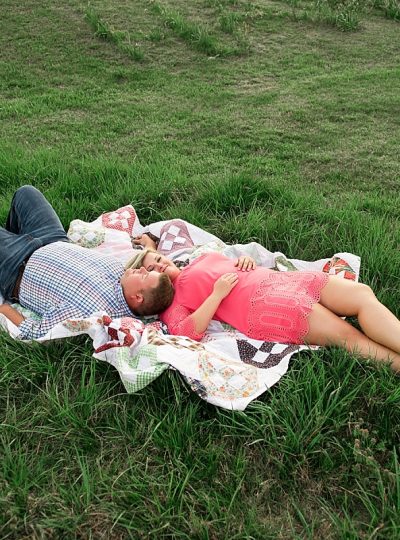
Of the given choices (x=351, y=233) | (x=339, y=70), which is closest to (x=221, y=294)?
(x=351, y=233)

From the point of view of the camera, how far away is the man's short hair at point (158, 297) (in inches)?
120

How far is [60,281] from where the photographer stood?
3217mm

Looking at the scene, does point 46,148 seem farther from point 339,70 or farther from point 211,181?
point 339,70

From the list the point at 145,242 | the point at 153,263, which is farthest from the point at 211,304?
the point at 145,242

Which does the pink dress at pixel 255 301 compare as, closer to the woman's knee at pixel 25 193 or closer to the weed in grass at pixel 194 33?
the woman's knee at pixel 25 193

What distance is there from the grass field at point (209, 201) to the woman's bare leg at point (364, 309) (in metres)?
0.18

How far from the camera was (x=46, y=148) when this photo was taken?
5297mm

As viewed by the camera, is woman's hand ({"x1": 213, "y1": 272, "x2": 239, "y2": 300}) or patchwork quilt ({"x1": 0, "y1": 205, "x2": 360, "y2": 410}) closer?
patchwork quilt ({"x1": 0, "y1": 205, "x2": 360, "y2": 410})

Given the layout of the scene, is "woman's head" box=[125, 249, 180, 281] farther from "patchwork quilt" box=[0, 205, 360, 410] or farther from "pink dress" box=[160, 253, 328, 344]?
"patchwork quilt" box=[0, 205, 360, 410]

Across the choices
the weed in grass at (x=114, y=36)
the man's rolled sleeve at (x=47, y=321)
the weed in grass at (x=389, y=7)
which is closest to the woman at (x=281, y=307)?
the man's rolled sleeve at (x=47, y=321)

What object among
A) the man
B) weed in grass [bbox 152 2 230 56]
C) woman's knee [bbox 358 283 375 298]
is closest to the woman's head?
the man

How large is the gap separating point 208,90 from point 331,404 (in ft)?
17.7

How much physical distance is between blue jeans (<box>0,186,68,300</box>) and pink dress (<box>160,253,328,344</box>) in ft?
3.14

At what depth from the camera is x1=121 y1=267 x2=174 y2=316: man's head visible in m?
3.04
